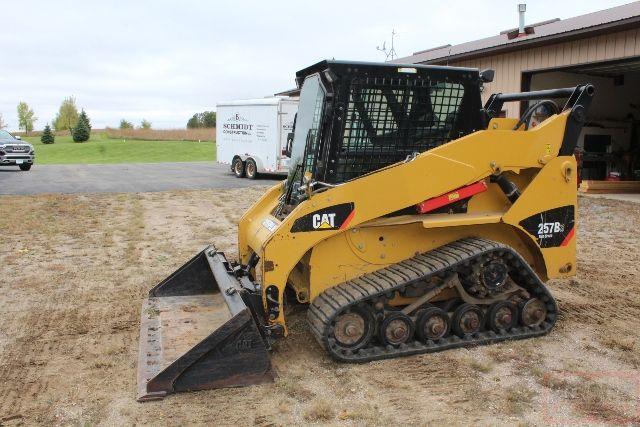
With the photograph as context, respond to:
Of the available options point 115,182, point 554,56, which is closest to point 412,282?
point 554,56

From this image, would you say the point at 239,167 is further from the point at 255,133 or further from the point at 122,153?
the point at 122,153

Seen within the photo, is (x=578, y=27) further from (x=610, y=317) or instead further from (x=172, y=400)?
(x=172, y=400)

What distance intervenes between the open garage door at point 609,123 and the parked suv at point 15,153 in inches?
729

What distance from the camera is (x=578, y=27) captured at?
45.1 feet

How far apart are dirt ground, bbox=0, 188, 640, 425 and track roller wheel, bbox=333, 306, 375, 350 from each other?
0.18m

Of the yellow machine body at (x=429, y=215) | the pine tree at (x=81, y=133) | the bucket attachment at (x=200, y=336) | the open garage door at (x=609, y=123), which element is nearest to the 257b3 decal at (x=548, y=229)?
the yellow machine body at (x=429, y=215)

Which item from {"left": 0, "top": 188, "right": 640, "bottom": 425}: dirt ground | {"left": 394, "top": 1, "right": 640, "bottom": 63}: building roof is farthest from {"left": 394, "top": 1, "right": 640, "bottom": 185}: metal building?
{"left": 0, "top": 188, "right": 640, "bottom": 425}: dirt ground

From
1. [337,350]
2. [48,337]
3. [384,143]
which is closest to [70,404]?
[48,337]

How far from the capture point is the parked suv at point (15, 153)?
75.4 ft

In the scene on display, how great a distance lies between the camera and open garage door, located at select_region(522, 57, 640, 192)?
57.6 ft

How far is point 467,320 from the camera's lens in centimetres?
511

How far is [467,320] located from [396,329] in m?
0.68

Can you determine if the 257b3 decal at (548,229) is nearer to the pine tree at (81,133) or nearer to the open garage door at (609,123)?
the open garage door at (609,123)

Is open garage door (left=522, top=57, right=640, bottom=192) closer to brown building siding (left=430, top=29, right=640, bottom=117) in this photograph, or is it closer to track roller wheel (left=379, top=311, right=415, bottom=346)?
brown building siding (left=430, top=29, right=640, bottom=117)
